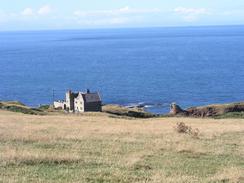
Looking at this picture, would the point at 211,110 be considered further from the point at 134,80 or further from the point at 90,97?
the point at 134,80

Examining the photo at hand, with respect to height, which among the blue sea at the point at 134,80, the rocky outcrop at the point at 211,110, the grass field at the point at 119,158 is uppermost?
the grass field at the point at 119,158

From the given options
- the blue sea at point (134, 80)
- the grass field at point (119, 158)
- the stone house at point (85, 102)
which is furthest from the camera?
the blue sea at point (134, 80)

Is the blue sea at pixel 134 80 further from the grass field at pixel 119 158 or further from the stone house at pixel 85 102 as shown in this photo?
the grass field at pixel 119 158

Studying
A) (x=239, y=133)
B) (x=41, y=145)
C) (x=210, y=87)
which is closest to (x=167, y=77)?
(x=210, y=87)

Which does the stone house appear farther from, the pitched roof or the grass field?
the grass field

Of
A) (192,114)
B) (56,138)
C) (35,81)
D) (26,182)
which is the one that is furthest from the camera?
(35,81)

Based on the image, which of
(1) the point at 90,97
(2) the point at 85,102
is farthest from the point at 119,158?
(1) the point at 90,97

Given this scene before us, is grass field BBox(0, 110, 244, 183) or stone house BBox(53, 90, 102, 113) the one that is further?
stone house BBox(53, 90, 102, 113)

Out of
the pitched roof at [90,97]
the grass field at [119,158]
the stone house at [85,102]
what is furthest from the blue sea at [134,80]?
the grass field at [119,158]

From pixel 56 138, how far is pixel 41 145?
2.56 m

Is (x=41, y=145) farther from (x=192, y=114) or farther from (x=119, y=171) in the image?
(x=192, y=114)

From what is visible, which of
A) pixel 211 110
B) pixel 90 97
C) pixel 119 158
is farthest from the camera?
pixel 211 110

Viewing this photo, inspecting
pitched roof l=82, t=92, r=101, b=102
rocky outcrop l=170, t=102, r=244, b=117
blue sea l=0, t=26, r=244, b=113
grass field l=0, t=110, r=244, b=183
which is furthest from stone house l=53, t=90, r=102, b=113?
grass field l=0, t=110, r=244, b=183

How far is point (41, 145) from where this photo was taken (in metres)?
19.2
